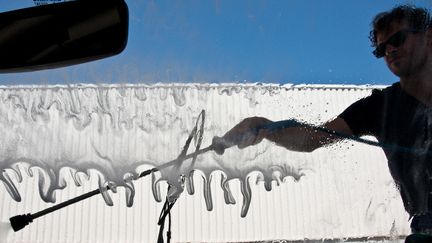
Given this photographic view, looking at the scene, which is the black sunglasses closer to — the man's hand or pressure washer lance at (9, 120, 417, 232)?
pressure washer lance at (9, 120, 417, 232)

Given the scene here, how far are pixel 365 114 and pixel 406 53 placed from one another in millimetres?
176

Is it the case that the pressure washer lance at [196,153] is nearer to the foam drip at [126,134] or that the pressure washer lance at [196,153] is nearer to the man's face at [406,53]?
the foam drip at [126,134]

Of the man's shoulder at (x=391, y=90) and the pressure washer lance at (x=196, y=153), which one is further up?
the man's shoulder at (x=391, y=90)

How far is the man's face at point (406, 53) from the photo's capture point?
1181 mm

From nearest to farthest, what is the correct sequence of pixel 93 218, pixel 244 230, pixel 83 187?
pixel 83 187
pixel 93 218
pixel 244 230

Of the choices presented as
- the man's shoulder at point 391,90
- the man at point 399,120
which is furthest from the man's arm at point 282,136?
the man's shoulder at point 391,90

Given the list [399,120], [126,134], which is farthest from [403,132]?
[126,134]

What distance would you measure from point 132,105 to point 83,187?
0.22 m

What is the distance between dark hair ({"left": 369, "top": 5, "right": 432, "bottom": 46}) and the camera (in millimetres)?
1193

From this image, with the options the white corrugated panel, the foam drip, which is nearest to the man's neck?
the white corrugated panel

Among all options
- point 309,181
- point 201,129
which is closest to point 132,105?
point 201,129

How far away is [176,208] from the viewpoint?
1.20 meters

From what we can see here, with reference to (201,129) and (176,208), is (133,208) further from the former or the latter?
(201,129)

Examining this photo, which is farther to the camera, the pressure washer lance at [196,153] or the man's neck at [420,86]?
the man's neck at [420,86]
